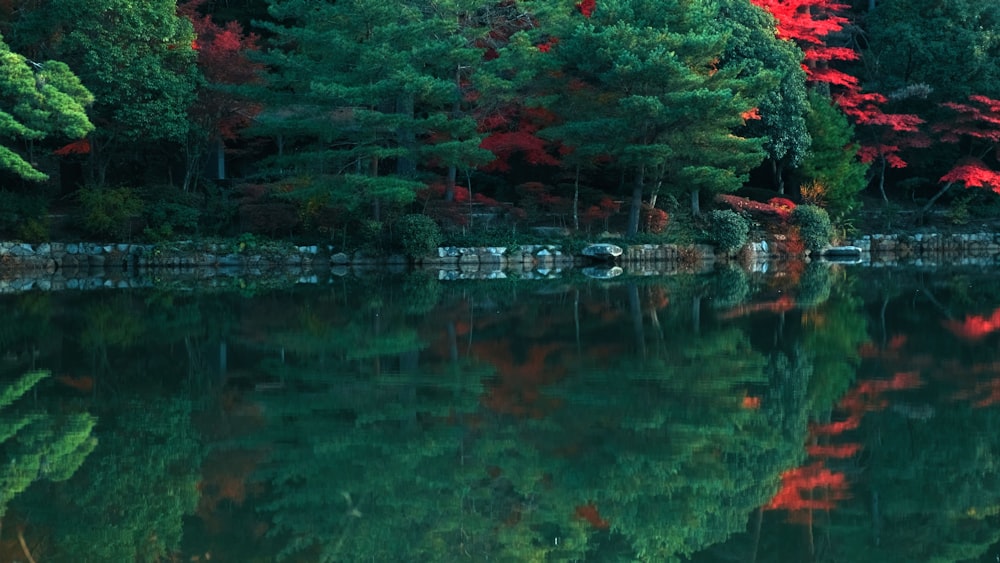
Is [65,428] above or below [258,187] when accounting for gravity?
below

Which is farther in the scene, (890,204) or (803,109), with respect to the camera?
(890,204)

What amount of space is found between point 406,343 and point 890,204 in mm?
20812

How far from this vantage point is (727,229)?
2314cm

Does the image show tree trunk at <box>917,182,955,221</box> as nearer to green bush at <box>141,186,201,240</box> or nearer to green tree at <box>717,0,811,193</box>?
green tree at <box>717,0,811,193</box>

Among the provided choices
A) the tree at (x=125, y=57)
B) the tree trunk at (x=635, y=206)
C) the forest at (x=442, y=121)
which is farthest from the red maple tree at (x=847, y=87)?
the tree at (x=125, y=57)

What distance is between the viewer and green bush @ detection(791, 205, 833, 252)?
24.5 metres

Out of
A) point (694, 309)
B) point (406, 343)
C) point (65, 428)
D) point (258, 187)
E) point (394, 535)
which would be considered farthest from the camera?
point (258, 187)

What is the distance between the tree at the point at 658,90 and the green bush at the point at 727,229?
73cm

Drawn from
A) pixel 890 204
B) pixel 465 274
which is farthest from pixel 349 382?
pixel 890 204

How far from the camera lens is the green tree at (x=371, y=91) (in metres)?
20.0

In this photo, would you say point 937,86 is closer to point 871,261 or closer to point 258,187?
point 871,261

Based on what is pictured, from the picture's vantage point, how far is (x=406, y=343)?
9578mm

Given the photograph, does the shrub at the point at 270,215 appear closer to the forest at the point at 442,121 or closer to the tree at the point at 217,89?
the forest at the point at 442,121

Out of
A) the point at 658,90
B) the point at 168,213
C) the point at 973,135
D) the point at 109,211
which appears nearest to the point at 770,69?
the point at 658,90
